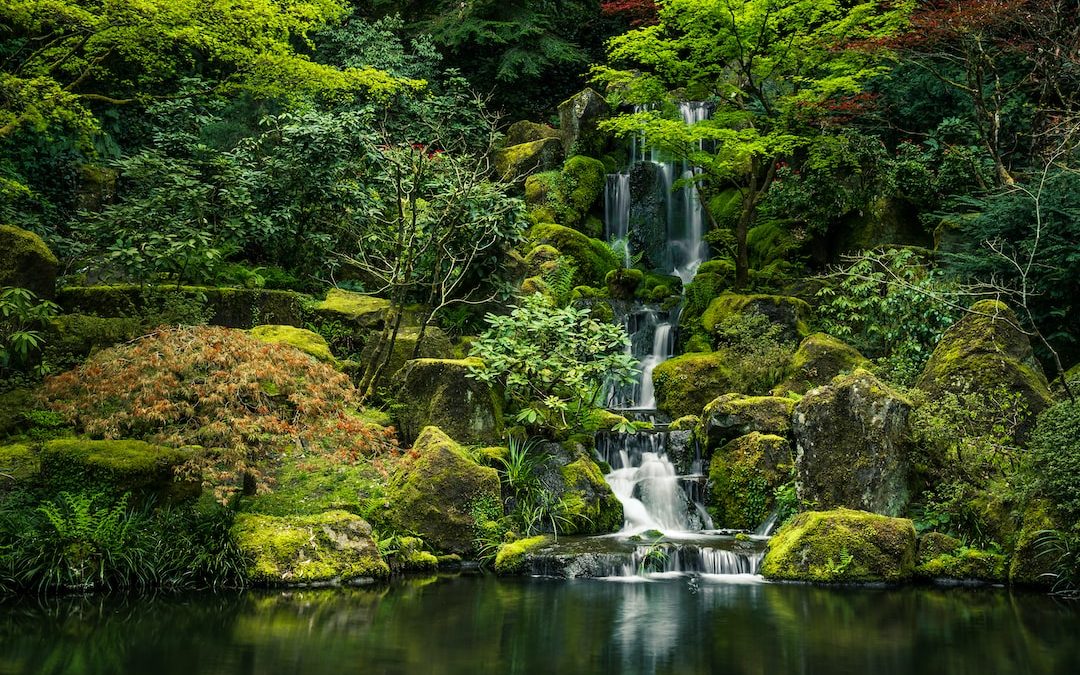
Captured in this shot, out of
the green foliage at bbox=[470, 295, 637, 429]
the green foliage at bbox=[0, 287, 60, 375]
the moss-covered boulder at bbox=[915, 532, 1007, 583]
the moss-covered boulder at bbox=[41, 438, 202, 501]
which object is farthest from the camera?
the green foliage at bbox=[470, 295, 637, 429]

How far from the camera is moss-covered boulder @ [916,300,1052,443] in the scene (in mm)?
11820

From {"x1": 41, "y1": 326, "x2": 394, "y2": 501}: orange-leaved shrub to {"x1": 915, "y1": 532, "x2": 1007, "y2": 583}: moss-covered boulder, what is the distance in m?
6.90

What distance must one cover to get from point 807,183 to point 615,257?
16.3 ft

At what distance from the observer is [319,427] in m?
10.2

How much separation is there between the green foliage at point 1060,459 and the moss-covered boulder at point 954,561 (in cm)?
100

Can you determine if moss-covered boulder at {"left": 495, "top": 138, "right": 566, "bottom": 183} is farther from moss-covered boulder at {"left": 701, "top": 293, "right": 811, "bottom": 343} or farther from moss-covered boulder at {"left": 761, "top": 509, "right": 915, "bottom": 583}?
moss-covered boulder at {"left": 761, "top": 509, "right": 915, "bottom": 583}

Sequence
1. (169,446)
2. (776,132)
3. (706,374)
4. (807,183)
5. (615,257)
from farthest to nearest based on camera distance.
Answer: (615,257)
(807,183)
(776,132)
(706,374)
(169,446)

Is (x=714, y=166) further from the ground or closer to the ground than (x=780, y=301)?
further from the ground

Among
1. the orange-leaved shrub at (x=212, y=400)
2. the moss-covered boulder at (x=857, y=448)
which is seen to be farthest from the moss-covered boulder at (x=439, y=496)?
the moss-covered boulder at (x=857, y=448)

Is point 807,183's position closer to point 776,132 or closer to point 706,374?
point 776,132

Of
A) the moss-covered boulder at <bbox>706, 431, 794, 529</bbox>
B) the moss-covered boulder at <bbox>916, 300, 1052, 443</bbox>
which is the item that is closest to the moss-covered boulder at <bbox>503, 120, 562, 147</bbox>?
the moss-covered boulder at <bbox>706, 431, 794, 529</bbox>

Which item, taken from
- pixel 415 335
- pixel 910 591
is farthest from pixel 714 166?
pixel 910 591

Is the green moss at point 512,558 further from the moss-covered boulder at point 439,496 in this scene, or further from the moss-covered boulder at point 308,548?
the moss-covered boulder at point 308,548

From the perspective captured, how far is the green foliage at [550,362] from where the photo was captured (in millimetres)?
13305
